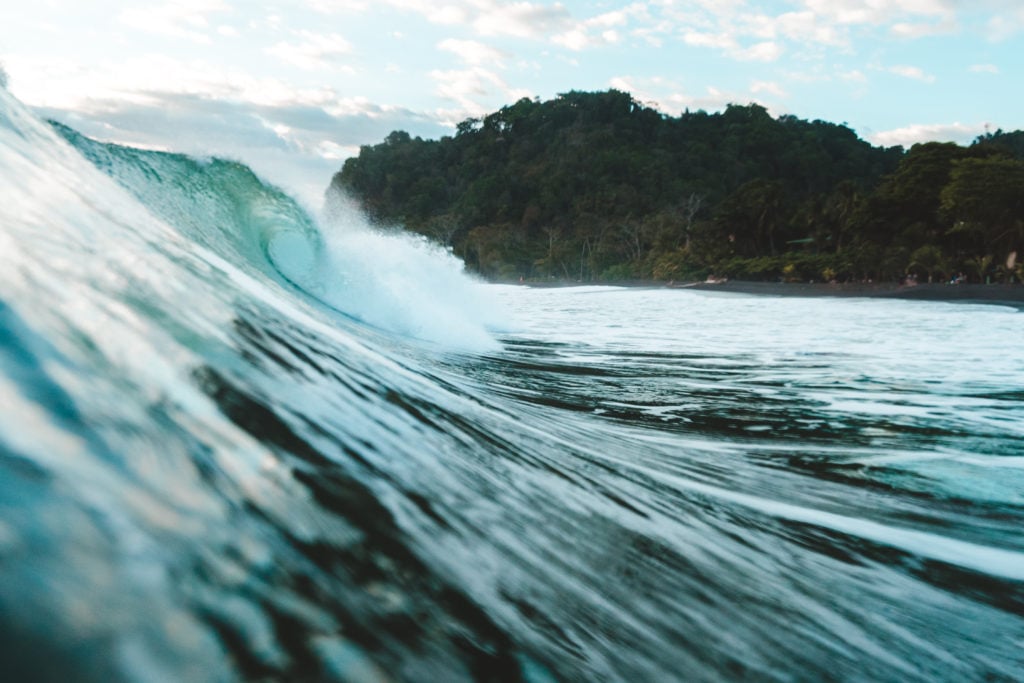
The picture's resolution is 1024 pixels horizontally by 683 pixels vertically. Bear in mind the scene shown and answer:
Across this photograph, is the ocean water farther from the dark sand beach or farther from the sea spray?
the dark sand beach

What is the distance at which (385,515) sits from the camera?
99cm

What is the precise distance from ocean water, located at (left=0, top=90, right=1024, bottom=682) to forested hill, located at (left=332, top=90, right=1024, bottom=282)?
25.5 metres

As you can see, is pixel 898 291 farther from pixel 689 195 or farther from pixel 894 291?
pixel 689 195

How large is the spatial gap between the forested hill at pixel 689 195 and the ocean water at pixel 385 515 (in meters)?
25.5

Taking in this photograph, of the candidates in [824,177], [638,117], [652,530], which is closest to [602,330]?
[652,530]

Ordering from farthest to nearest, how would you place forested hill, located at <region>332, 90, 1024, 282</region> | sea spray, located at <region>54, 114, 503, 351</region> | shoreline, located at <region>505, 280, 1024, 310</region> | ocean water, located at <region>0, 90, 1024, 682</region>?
forested hill, located at <region>332, 90, 1024, 282</region> → shoreline, located at <region>505, 280, 1024, 310</region> → sea spray, located at <region>54, 114, 503, 351</region> → ocean water, located at <region>0, 90, 1024, 682</region>

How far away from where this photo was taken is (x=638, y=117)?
101 meters

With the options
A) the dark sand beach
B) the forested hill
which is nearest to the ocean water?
the dark sand beach

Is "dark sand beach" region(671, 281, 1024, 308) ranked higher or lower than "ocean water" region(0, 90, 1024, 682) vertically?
higher

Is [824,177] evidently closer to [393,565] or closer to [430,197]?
[430,197]

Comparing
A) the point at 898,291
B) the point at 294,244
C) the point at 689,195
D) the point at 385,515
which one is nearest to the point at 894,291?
the point at 898,291

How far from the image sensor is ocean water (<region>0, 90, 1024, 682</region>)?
0.58 metres

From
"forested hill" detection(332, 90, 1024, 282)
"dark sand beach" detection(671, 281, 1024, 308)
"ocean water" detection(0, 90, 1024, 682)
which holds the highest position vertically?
"forested hill" detection(332, 90, 1024, 282)

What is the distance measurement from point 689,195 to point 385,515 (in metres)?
73.3
